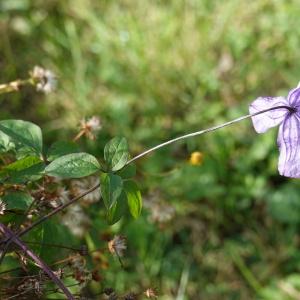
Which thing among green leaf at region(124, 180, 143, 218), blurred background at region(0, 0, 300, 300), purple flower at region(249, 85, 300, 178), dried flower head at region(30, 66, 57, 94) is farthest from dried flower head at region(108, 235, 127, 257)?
blurred background at region(0, 0, 300, 300)

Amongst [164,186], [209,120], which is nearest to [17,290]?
[164,186]

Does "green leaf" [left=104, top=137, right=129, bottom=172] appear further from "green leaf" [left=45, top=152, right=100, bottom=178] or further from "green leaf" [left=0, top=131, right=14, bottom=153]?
"green leaf" [left=0, top=131, right=14, bottom=153]

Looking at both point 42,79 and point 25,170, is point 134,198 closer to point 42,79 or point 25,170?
point 25,170

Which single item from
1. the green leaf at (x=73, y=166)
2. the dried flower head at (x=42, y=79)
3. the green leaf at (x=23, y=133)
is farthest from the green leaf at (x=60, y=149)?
the dried flower head at (x=42, y=79)

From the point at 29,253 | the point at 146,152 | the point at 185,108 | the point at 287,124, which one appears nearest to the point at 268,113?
the point at 287,124

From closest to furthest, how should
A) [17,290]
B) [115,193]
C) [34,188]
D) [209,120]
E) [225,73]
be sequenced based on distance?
[115,193]
[17,290]
[34,188]
[209,120]
[225,73]

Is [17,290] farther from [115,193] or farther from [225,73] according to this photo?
[225,73]
